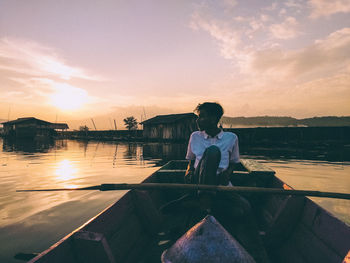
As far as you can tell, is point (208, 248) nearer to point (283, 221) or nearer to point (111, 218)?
point (111, 218)

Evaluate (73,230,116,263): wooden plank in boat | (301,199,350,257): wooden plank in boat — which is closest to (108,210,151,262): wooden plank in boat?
(73,230,116,263): wooden plank in boat

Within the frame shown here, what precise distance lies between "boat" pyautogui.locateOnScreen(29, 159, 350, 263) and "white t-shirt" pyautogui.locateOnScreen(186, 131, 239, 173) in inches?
35.5

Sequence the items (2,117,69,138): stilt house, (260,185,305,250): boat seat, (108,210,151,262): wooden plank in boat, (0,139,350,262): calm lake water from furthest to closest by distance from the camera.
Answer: (2,117,69,138): stilt house, (0,139,350,262): calm lake water, (260,185,305,250): boat seat, (108,210,151,262): wooden plank in boat

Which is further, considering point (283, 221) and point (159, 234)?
point (159, 234)

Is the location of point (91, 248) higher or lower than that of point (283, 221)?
higher

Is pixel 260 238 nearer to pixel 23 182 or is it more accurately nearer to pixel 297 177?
pixel 297 177

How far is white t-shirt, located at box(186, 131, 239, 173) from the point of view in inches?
109

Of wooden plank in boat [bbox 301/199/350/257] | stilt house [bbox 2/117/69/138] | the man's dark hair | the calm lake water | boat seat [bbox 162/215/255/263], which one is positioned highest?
stilt house [bbox 2/117/69/138]

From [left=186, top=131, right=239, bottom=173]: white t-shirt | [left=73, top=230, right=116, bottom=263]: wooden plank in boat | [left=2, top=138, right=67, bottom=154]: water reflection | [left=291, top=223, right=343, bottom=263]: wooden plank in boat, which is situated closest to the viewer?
[left=73, top=230, right=116, bottom=263]: wooden plank in boat

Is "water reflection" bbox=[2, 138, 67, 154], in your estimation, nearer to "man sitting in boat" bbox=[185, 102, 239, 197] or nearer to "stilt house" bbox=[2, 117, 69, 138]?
"stilt house" bbox=[2, 117, 69, 138]

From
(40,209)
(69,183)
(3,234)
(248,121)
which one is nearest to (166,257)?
(3,234)

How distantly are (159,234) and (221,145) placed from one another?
1.68 metres

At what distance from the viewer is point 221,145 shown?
109 inches

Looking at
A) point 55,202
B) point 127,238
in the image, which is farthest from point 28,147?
point 127,238
